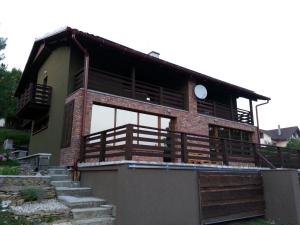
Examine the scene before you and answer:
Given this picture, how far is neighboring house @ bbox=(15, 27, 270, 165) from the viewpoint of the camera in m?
12.1

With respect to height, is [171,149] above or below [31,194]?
above

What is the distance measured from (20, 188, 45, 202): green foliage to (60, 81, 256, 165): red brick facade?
8.78 ft

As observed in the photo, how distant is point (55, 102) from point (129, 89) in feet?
11.6

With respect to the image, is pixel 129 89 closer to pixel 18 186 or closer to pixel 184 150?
pixel 184 150

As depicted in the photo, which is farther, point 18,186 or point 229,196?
point 229,196

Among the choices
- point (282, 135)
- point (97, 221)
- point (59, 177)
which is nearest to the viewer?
point (97, 221)

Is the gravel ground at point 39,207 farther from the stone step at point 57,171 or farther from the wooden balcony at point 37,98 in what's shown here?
the wooden balcony at point 37,98

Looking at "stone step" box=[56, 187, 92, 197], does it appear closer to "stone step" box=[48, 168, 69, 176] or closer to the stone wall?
the stone wall

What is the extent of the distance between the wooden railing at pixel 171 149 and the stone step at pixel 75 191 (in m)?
1.07

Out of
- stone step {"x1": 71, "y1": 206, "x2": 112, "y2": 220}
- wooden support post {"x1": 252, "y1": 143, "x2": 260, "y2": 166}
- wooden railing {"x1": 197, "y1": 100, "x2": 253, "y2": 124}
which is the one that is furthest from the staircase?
wooden railing {"x1": 197, "y1": 100, "x2": 253, "y2": 124}

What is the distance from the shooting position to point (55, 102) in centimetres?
1388

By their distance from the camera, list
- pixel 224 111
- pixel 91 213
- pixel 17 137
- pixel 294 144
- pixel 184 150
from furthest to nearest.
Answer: pixel 294 144
pixel 17 137
pixel 224 111
pixel 184 150
pixel 91 213

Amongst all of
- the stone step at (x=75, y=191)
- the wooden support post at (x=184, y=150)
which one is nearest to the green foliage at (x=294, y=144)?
the wooden support post at (x=184, y=150)

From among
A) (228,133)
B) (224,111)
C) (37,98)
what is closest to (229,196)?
(228,133)
